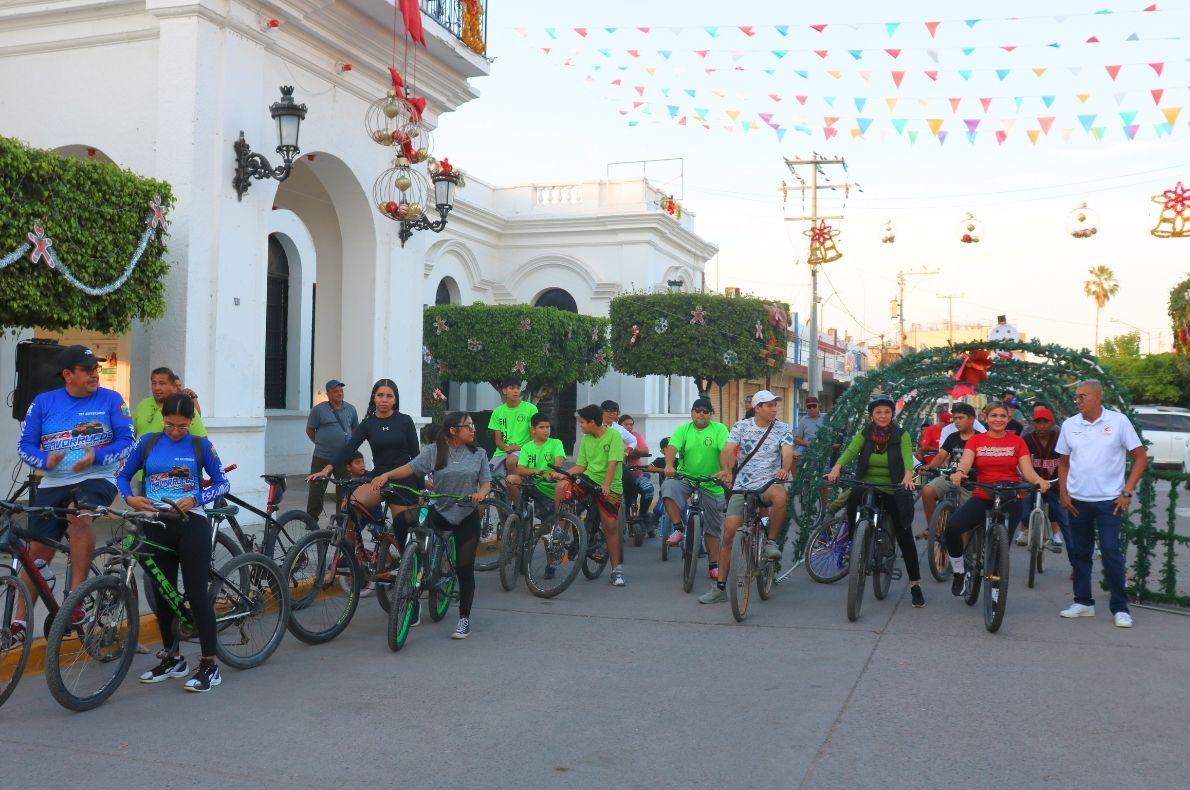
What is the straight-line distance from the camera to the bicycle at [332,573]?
282 inches

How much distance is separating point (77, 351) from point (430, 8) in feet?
29.7

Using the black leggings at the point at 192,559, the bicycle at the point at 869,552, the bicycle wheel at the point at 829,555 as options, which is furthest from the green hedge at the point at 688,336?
the black leggings at the point at 192,559

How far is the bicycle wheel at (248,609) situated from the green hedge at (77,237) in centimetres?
406

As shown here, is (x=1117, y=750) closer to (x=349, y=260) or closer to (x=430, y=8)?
(x=349, y=260)

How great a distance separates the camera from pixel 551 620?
26.7 ft

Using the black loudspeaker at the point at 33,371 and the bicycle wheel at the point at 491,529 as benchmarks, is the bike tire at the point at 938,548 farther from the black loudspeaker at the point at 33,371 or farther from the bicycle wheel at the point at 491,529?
the black loudspeaker at the point at 33,371

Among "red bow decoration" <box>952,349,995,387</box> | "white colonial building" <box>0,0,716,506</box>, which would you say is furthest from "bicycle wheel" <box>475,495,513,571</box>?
"red bow decoration" <box>952,349,995,387</box>

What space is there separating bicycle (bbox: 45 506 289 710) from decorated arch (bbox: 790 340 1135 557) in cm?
540

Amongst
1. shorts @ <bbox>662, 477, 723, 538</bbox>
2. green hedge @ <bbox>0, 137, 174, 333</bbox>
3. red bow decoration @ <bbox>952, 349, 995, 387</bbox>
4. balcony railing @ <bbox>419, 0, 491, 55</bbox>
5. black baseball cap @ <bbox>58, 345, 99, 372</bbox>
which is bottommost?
shorts @ <bbox>662, 477, 723, 538</bbox>

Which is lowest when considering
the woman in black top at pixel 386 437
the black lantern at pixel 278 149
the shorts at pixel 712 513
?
the shorts at pixel 712 513

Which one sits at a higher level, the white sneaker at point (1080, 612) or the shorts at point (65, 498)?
the shorts at point (65, 498)

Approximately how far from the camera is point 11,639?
5.47m

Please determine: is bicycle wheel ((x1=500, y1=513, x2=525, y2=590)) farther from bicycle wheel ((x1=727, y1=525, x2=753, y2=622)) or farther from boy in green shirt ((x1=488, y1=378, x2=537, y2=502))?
bicycle wheel ((x1=727, y1=525, x2=753, y2=622))

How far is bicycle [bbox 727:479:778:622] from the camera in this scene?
8.01 m
